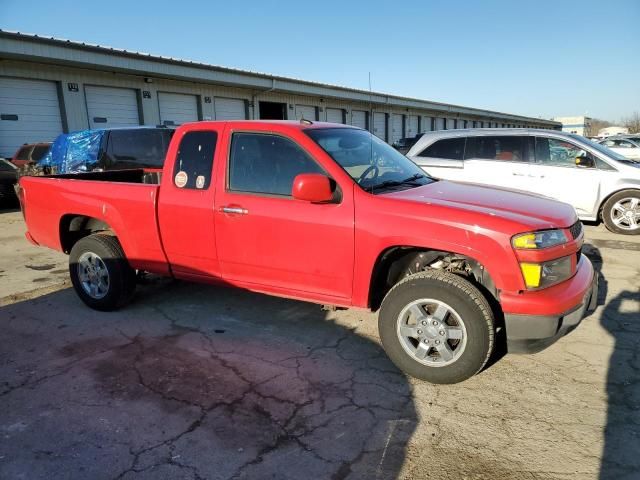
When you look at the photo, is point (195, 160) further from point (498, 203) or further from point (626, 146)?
point (626, 146)

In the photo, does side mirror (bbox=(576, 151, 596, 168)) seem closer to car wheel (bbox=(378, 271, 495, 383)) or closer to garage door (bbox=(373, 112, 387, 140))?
car wheel (bbox=(378, 271, 495, 383))

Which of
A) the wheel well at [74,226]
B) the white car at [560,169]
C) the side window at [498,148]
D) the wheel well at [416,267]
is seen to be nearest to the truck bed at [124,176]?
the wheel well at [74,226]

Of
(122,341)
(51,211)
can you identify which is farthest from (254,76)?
(122,341)

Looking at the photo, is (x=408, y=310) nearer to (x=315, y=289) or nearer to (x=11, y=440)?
(x=315, y=289)

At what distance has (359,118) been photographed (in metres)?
32.7

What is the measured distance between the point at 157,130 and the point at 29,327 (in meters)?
7.23

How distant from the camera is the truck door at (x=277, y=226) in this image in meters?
3.40

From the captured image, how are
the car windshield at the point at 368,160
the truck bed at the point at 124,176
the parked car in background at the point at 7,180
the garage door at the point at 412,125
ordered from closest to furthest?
1. the car windshield at the point at 368,160
2. the truck bed at the point at 124,176
3. the parked car in background at the point at 7,180
4. the garage door at the point at 412,125

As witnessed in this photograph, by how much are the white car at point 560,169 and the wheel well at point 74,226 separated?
5.96 m

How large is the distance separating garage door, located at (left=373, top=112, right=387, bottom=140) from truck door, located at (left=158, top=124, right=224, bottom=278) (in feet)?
105

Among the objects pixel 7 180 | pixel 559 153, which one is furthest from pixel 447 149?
pixel 7 180

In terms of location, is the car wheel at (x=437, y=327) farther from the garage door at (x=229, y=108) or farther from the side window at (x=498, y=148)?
the garage door at (x=229, y=108)

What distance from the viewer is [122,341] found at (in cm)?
400

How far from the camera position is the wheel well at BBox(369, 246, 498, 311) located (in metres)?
3.23
